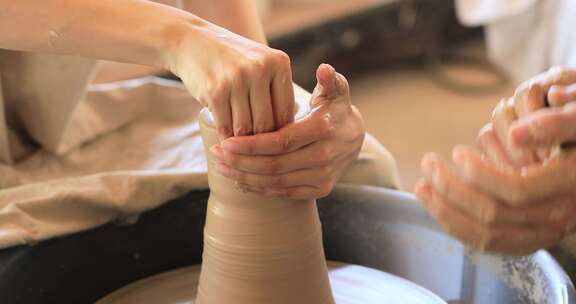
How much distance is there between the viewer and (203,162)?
4.12 feet

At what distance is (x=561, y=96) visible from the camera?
85 cm

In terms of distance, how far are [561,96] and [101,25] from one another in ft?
1.75

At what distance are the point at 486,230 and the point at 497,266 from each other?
337 millimetres

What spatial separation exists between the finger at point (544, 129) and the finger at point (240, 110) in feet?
0.90

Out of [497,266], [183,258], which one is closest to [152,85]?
[183,258]

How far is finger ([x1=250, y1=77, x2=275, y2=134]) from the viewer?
0.82 meters

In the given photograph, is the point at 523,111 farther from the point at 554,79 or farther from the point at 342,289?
the point at 342,289

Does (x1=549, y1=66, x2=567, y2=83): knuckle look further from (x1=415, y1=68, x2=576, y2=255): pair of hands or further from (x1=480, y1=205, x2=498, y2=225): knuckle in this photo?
(x1=480, y1=205, x2=498, y2=225): knuckle

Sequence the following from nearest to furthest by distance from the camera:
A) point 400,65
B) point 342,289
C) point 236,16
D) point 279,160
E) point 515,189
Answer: point 515,189 → point 279,160 → point 342,289 → point 236,16 → point 400,65

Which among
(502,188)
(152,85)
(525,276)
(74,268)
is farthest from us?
(152,85)

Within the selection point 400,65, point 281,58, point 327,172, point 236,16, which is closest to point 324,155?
point 327,172

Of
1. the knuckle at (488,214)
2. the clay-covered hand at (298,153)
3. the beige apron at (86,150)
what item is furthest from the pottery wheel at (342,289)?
the knuckle at (488,214)

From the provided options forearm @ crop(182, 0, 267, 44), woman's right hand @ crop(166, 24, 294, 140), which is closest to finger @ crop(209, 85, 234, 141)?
woman's right hand @ crop(166, 24, 294, 140)

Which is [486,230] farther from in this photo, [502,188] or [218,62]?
[218,62]
